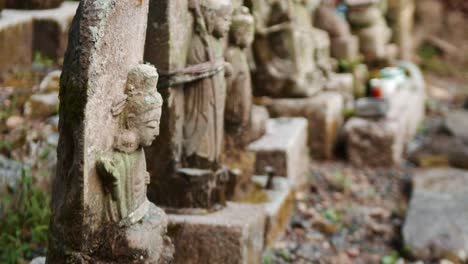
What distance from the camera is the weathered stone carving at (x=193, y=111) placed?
13.8 feet

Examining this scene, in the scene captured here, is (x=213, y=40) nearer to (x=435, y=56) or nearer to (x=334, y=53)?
(x=334, y=53)

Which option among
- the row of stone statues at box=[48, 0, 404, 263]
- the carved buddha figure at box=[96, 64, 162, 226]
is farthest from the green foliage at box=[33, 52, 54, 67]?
the carved buddha figure at box=[96, 64, 162, 226]

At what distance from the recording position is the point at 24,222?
15.3 ft

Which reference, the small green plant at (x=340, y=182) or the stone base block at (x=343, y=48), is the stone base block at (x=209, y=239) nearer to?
the small green plant at (x=340, y=182)

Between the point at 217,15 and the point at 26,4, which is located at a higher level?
the point at 26,4

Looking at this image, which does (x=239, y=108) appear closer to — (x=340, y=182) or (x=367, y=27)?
(x=340, y=182)

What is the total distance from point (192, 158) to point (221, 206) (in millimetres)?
364

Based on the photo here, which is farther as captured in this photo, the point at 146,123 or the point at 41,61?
the point at 41,61

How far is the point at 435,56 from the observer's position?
13875 millimetres

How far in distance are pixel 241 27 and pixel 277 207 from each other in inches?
53.6

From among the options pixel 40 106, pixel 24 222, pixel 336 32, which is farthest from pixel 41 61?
pixel 336 32

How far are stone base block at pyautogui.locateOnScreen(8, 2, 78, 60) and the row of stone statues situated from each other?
1.71 metres

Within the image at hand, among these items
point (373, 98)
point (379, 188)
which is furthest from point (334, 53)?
point (379, 188)

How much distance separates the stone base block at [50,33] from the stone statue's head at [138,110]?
353cm
